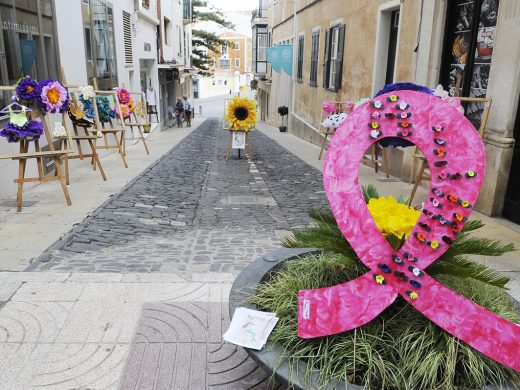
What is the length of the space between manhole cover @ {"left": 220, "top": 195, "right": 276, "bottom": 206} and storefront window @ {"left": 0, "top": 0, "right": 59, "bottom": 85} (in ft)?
12.1

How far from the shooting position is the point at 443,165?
2076 millimetres

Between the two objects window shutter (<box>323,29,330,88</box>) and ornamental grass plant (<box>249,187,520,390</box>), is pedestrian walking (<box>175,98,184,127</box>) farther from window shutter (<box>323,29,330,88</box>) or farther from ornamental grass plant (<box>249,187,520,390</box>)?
ornamental grass plant (<box>249,187,520,390</box>)

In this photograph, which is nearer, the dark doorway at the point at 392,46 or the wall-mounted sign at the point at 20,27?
the wall-mounted sign at the point at 20,27

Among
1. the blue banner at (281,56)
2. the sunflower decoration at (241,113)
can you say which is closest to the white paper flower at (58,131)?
the sunflower decoration at (241,113)

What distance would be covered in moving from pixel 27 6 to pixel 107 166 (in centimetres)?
331

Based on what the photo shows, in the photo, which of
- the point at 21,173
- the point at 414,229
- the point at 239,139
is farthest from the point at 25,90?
the point at 239,139

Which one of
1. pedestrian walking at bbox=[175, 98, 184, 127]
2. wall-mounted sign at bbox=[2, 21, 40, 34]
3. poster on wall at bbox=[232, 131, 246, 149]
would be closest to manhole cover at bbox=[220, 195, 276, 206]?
wall-mounted sign at bbox=[2, 21, 40, 34]

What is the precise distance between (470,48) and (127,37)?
1147cm

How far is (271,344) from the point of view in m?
2.18

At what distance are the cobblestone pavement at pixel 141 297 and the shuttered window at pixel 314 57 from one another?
1026 cm

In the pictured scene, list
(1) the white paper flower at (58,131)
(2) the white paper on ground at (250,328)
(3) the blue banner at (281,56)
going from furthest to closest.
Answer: (3) the blue banner at (281,56) < (1) the white paper flower at (58,131) < (2) the white paper on ground at (250,328)

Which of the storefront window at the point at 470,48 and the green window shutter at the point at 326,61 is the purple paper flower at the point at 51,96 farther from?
the green window shutter at the point at 326,61

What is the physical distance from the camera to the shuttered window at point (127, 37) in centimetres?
1448

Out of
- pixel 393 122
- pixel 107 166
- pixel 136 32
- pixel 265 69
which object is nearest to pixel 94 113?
pixel 107 166
